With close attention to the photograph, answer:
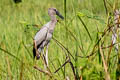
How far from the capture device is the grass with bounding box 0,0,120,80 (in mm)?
1926

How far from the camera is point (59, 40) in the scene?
256 inches

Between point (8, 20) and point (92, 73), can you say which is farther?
point (8, 20)

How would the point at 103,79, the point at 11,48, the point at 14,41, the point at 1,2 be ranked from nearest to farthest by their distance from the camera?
the point at 103,79
the point at 11,48
the point at 14,41
the point at 1,2

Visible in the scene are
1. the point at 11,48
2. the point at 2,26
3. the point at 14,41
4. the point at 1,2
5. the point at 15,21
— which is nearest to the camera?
the point at 11,48

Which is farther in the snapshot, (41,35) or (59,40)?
(59,40)

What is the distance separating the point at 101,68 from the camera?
183cm

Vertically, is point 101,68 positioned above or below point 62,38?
above

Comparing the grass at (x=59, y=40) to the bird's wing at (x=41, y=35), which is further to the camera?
the bird's wing at (x=41, y=35)

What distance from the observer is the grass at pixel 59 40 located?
1926 mm

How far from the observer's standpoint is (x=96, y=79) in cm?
192

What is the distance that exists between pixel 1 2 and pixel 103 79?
10.7 metres

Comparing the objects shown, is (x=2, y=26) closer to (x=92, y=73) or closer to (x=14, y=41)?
(x=14, y=41)

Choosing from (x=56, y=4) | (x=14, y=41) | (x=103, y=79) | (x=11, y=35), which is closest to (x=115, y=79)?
(x=103, y=79)

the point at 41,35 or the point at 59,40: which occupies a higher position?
the point at 41,35
